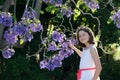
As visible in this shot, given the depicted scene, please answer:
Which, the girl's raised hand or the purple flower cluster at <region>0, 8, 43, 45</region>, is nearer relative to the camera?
the purple flower cluster at <region>0, 8, 43, 45</region>

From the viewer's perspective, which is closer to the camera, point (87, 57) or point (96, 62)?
point (96, 62)

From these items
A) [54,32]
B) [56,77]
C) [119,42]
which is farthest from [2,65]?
[54,32]

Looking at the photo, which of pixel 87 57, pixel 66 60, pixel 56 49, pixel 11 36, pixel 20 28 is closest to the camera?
pixel 87 57

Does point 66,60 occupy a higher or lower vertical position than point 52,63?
lower

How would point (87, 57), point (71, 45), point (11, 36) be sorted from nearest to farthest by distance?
point (87, 57) → point (11, 36) → point (71, 45)

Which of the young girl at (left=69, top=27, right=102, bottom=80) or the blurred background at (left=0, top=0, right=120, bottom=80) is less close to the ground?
the young girl at (left=69, top=27, right=102, bottom=80)

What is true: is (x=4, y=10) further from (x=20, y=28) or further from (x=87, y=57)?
(x=87, y=57)

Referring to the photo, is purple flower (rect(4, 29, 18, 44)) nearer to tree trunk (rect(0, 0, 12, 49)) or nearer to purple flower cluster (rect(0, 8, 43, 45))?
purple flower cluster (rect(0, 8, 43, 45))

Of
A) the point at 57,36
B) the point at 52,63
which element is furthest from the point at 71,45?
the point at 52,63

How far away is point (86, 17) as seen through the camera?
49.3 feet

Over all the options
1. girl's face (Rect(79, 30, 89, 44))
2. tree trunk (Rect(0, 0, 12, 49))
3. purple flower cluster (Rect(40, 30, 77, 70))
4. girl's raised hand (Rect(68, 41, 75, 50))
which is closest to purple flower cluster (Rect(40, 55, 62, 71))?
purple flower cluster (Rect(40, 30, 77, 70))

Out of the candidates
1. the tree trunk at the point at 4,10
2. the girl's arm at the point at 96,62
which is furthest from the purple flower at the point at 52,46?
the tree trunk at the point at 4,10

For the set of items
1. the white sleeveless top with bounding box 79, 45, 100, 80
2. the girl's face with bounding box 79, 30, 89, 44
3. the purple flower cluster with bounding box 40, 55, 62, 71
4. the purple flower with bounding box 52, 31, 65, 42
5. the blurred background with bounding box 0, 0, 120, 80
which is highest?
the girl's face with bounding box 79, 30, 89, 44

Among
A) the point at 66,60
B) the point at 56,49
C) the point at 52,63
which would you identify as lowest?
the point at 66,60
